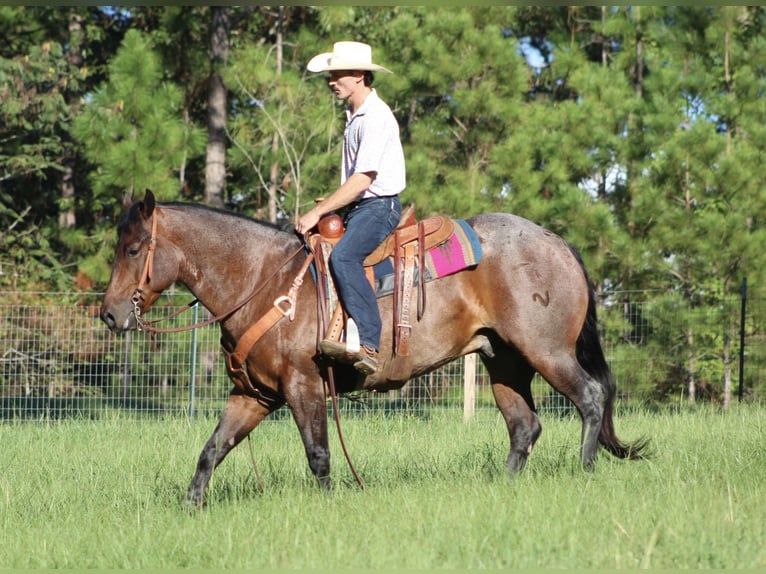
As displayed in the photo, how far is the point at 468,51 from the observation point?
1852 centimetres

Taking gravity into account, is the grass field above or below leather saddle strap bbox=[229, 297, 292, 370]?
below

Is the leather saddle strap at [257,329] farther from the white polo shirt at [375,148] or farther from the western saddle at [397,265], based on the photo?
the white polo shirt at [375,148]

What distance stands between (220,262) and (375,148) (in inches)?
49.2

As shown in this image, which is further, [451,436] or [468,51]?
[468,51]

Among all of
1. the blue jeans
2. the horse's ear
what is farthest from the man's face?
the horse's ear

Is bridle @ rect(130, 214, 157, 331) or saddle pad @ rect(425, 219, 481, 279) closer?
bridle @ rect(130, 214, 157, 331)

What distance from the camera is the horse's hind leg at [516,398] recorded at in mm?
7410

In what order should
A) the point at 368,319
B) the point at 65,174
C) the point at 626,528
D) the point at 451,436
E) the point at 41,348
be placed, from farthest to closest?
1. the point at 65,174
2. the point at 41,348
3. the point at 451,436
4. the point at 368,319
5. the point at 626,528

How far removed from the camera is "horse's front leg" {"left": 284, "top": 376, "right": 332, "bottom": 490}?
6570mm

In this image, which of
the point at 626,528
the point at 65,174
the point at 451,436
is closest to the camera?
the point at 626,528

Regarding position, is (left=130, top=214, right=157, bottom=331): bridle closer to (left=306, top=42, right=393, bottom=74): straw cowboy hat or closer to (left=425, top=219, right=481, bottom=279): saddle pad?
(left=306, top=42, right=393, bottom=74): straw cowboy hat

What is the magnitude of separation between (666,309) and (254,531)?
1143cm

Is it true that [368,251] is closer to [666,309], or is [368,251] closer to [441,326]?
[441,326]

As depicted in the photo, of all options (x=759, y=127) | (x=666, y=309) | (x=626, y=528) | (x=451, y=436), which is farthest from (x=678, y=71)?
(x=626, y=528)
